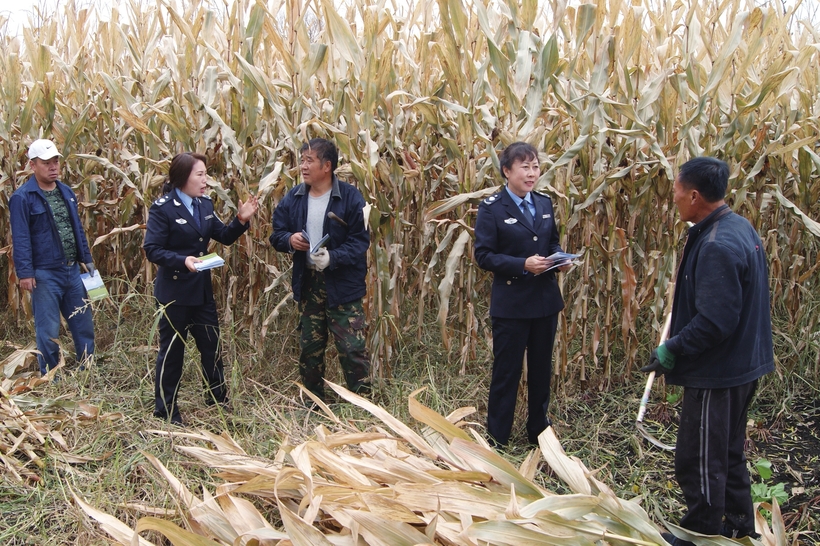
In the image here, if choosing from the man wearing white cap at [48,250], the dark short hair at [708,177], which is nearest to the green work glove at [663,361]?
the dark short hair at [708,177]

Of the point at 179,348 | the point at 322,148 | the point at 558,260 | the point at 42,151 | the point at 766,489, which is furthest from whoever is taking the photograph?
the point at 42,151

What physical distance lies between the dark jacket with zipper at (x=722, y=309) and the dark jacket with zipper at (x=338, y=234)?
1.96 meters

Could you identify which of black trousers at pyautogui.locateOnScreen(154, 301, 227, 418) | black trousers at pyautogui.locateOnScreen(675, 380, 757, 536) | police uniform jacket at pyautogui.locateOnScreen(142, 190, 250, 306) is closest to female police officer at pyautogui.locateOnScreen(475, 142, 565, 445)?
black trousers at pyautogui.locateOnScreen(675, 380, 757, 536)

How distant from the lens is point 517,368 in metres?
3.73

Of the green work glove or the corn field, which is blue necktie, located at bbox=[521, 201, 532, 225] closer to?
the corn field

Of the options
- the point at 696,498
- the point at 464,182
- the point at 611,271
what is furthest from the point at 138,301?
the point at 696,498

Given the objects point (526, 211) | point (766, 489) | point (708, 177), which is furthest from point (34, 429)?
point (766, 489)

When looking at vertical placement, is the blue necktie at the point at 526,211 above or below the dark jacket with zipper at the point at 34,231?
above

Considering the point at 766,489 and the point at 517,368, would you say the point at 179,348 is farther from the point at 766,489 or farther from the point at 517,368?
the point at 766,489

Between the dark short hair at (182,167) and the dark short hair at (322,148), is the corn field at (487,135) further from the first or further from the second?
the dark short hair at (182,167)

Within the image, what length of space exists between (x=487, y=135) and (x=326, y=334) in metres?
1.59

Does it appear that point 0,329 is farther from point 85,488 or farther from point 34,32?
point 85,488

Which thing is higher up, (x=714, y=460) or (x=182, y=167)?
(x=182, y=167)

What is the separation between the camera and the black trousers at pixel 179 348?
4164mm
